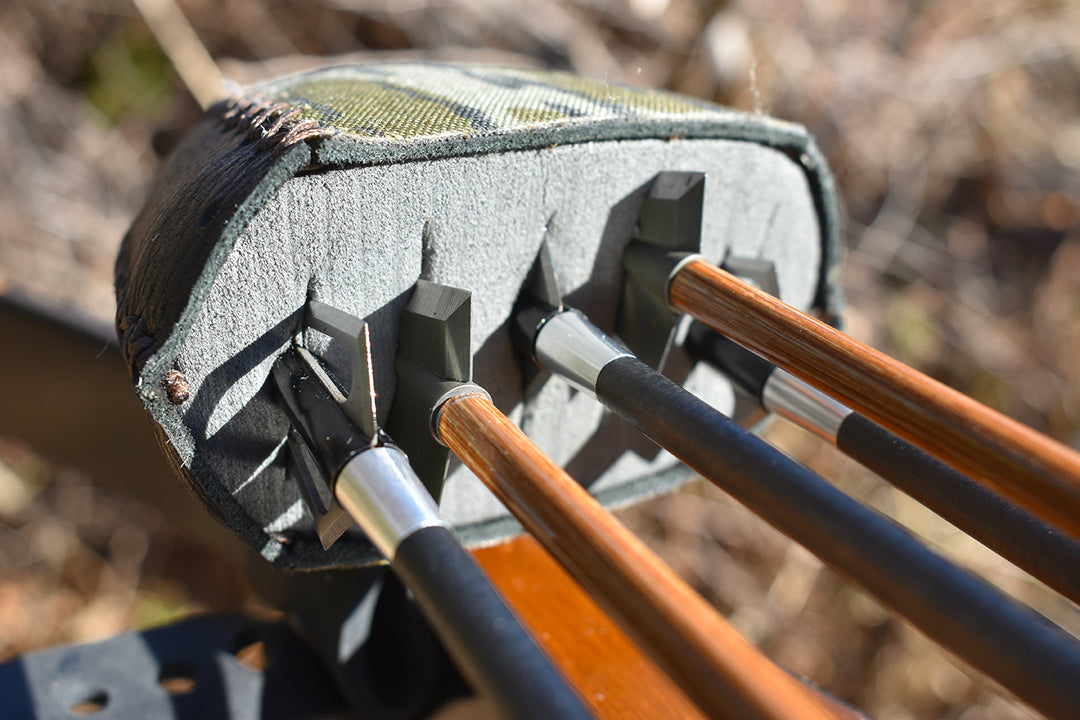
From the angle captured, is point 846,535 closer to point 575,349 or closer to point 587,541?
point 587,541

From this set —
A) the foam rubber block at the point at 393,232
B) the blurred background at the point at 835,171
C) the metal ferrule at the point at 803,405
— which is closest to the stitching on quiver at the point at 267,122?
the foam rubber block at the point at 393,232

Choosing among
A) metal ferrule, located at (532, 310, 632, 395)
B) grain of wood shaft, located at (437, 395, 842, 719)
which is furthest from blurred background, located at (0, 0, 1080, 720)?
grain of wood shaft, located at (437, 395, 842, 719)

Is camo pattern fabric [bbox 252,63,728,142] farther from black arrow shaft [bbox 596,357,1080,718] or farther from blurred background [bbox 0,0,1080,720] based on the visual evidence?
blurred background [bbox 0,0,1080,720]

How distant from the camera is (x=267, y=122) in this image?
515 mm

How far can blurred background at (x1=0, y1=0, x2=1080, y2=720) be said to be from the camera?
5.75ft

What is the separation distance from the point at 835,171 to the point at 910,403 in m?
2.10

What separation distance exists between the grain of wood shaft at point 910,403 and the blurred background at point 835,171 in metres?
1.48

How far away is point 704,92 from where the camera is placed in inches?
84.2

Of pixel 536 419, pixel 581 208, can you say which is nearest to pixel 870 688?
pixel 536 419

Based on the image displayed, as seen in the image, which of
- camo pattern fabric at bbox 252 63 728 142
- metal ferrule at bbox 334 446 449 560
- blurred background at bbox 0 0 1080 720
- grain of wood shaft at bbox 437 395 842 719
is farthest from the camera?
blurred background at bbox 0 0 1080 720

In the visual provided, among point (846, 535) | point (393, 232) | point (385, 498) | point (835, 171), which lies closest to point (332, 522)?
point (385, 498)

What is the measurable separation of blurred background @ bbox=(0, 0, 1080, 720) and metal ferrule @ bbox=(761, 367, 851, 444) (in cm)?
133

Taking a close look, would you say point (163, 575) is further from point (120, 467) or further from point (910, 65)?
point (910, 65)

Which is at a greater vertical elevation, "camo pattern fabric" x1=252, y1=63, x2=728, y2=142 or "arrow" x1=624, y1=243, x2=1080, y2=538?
"camo pattern fabric" x1=252, y1=63, x2=728, y2=142
